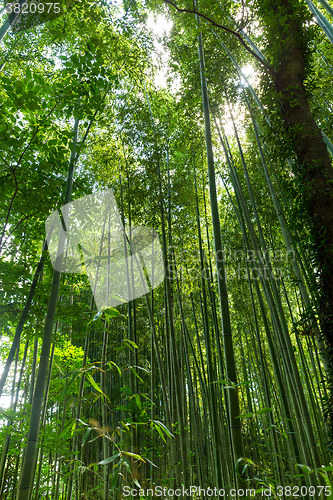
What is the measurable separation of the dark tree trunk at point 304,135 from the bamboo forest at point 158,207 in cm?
2

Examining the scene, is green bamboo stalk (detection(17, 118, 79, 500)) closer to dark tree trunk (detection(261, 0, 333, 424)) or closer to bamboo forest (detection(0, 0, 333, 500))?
bamboo forest (detection(0, 0, 333, 500))

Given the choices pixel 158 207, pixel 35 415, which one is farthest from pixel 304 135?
pixel 35 415

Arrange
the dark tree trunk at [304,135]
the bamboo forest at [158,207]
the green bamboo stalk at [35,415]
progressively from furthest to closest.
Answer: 1. the dark tree trunk at [304,135]
2. the bamboo forest at [158,207]
3. the green bamboo stalk at [35,415]

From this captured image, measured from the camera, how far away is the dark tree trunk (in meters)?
2.15

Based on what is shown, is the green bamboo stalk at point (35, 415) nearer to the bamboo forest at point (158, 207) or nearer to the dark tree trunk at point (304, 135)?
the bamboo forest at point (158, 207)

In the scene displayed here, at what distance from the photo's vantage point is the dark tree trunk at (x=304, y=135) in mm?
2148

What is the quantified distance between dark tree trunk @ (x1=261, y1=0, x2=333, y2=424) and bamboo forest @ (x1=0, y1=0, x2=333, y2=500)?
0.02 meters

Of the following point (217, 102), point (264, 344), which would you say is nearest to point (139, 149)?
point (217, 102)

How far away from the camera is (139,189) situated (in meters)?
4.20

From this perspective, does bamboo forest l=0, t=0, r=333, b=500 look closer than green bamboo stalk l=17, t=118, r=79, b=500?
No

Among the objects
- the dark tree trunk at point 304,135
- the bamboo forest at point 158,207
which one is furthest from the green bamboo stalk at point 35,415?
the dark tree trunk at point 304,135

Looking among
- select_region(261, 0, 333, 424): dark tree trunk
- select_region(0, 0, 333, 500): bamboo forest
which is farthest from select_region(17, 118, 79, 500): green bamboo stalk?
select_region(261, 0, 333, 424): dark tree trunk

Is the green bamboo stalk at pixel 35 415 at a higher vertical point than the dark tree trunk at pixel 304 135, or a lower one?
lower

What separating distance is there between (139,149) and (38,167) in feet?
8.91
